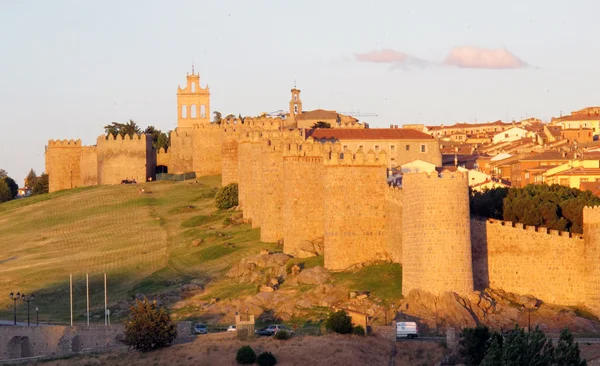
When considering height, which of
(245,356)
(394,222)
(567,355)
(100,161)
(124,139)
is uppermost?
(124,139)

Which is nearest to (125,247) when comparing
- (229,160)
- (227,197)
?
(227,197)

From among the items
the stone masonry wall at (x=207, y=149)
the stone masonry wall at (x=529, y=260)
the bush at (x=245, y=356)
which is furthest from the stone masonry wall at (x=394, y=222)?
the stone masonry wall at (x=207, y=149)

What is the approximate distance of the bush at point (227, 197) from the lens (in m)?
87.1

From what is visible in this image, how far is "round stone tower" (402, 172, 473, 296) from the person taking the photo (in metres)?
56.9

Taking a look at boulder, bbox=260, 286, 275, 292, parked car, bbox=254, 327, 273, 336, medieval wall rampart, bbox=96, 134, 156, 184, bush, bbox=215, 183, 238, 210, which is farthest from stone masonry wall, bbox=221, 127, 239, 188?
parked car, bbox=254, 327, 273, 336

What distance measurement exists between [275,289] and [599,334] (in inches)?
576

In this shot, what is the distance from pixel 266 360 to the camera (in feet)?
174

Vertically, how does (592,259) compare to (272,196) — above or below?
below

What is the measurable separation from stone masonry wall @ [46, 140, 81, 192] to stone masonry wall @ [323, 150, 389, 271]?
5196 cm

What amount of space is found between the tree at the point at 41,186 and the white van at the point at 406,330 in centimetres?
6927

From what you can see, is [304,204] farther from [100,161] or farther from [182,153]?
[100,161]

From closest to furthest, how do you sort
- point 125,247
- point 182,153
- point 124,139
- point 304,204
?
point 304,204 < point 125,247 < point 182,153 < point 124,139

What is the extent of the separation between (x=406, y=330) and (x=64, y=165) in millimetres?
63731

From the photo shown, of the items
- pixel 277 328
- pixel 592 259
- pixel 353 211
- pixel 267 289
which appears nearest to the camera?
pixel 277 328
